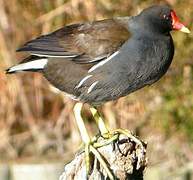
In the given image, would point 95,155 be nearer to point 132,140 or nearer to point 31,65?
point 132,140

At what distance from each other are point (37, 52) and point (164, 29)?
2.35 ft

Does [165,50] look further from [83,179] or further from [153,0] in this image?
[153,0]

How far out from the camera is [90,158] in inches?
159

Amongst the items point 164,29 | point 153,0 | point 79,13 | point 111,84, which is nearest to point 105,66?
point 111,84

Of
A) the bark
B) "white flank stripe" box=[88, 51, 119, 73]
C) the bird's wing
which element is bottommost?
the bark

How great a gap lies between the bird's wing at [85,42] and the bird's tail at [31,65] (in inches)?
2.4

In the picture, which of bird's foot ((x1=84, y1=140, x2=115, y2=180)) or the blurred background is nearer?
bird's foot ((x1=84, y1=140, x2=115, y2=180))

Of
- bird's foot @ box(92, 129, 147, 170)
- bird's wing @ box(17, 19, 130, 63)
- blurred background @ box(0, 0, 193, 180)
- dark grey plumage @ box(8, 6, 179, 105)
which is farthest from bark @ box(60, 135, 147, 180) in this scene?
blurred background @ box(0, 0, 193, 180)

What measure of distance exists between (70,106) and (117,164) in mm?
4699

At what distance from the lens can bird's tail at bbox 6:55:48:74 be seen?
4781 mm

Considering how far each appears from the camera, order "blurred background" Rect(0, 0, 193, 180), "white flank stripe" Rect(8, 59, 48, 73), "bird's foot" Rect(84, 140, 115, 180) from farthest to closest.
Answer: "blurred background" Rect(0, 0, 193, 180)
"white flank stripe" Rect(8, 59, 48, 73)
"bird's foot" Rect(84, 140, 115, 180)

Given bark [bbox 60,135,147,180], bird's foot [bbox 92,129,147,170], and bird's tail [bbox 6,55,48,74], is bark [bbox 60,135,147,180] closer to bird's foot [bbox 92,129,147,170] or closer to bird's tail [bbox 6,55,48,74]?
bird's foot [bbox 92,129,147,170]

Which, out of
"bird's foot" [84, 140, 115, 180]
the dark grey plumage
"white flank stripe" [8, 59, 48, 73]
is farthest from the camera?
"white flank stripe" [8, 59, 48, 73]

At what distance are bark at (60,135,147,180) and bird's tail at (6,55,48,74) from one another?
89cm
